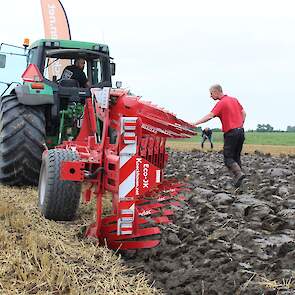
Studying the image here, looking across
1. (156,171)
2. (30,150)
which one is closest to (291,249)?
(156,171)

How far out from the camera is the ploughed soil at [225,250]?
375 centimetres

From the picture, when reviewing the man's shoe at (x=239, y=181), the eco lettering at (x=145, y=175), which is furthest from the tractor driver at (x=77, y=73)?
the eco lettering at (x=145, y=175)

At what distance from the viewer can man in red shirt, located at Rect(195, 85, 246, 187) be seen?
26.7 feet

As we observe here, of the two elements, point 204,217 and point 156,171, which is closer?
point 156,171

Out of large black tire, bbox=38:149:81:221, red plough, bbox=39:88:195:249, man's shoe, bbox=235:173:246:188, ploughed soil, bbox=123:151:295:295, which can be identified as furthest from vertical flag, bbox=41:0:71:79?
large black tire, bbox=38:149:81:221

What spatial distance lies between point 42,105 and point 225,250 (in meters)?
4.18

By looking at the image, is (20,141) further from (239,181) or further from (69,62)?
(239,181)

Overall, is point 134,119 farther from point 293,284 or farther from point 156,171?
point 293,284

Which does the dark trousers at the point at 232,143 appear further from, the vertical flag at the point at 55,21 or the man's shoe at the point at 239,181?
the vertical flag at the point at 55,21

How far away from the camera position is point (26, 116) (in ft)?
24.5

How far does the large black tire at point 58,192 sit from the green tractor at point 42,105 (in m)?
1.58

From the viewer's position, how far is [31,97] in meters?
7.55

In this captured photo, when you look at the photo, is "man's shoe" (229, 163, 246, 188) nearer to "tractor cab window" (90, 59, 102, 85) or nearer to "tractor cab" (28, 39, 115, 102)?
"tractor cab" (28, 39, 115, 102)

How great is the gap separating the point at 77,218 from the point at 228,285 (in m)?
2.50
